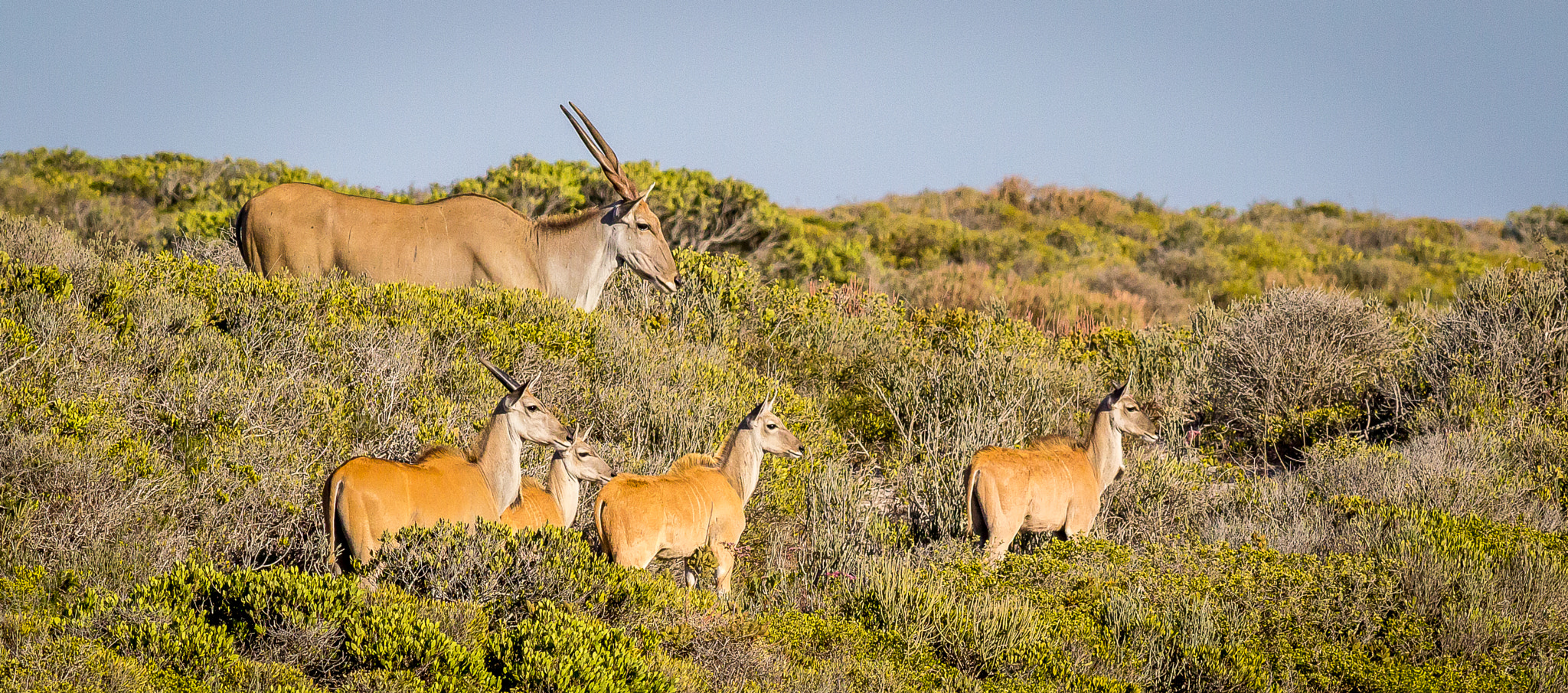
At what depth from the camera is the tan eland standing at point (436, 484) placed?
6000mm

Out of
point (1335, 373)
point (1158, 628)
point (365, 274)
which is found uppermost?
→ point (365, 274)

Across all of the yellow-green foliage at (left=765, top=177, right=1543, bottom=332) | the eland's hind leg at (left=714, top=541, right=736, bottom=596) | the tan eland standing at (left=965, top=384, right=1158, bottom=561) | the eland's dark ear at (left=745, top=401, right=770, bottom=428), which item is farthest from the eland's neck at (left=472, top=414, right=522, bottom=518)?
the yellow-green foliage at (left=765, top=177, right=1543, bottom=332)

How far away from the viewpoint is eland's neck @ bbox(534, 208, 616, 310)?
1139 centimetres

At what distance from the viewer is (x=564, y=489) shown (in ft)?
24.6

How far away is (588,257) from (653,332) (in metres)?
0.96

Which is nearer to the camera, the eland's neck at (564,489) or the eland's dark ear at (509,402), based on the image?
the eland's dark ear at (509,402)

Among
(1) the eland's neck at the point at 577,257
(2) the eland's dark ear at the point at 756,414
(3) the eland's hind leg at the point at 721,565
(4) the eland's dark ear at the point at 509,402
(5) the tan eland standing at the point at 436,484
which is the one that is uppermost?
(1) the eland's neck at the point at 577,257

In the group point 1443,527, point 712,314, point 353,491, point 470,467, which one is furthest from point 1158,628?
point 712,314

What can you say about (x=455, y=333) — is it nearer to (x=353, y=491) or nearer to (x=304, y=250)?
(x=304, y=250)

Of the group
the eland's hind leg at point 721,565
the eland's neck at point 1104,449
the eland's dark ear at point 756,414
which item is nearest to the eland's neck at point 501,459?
the eland's hind leg at point 721,565

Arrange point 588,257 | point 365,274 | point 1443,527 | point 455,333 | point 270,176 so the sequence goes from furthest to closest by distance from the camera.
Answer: point 270,176 < point 588,257 < point 365,274 < point 455,333 < point 1443,527

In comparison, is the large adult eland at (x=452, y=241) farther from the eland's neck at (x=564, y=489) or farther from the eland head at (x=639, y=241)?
the eland's neck at (x=564, y=489)

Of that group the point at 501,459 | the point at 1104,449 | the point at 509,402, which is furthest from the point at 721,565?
the point at 1104,449

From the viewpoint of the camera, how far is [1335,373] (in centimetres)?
1226
